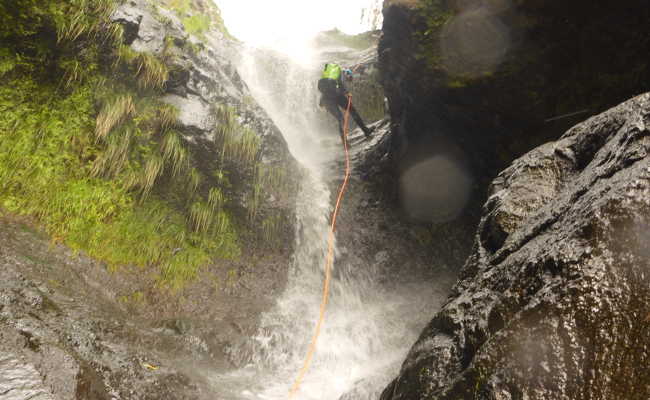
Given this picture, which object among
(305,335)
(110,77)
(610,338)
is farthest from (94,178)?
(610,338)

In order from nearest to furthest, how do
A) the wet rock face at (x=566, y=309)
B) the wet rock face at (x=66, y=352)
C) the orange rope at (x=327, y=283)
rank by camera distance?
the wet rock face at (x=566, y=309) < the wet rock face at (x=66, y=352) < the orange rope at (x=327, y=283)

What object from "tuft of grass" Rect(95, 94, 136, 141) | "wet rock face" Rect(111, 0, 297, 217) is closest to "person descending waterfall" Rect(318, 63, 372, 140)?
"wet rock face" Rect(111, 0, 297, 217)

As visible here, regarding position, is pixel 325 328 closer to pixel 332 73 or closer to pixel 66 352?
pixel 66 352

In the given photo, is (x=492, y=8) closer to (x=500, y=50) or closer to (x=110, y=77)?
(x=500, y=50)

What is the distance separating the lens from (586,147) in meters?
2.82

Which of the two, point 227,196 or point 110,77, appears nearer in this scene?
point 110,77

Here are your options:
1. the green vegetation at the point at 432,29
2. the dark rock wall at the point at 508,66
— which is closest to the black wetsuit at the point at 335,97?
the dark rock wall at the point at 508,66

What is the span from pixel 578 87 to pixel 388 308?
14.4 ft

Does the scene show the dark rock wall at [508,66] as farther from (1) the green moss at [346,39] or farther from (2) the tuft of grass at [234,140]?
(1) the green moss at [346,39]

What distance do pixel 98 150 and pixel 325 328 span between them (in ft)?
14.6

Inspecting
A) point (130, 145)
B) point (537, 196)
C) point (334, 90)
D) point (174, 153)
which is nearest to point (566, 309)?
point (537, 196)

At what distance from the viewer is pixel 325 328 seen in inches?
223

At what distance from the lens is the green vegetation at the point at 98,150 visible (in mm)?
4664

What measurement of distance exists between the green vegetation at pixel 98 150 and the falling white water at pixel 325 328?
1.45 meters
